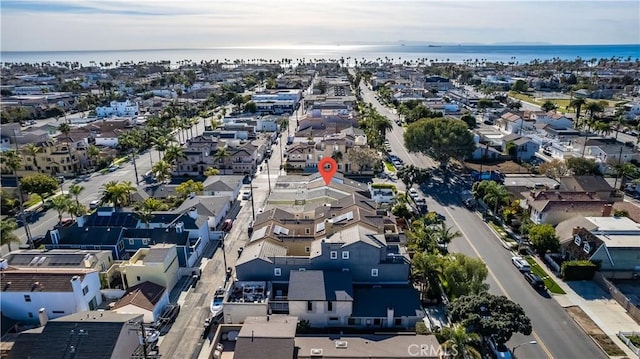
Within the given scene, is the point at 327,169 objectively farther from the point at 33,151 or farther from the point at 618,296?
the point at 33,151

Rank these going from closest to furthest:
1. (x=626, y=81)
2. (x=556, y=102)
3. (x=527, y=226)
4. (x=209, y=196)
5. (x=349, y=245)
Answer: (x=349, y=245) < (x=527, y=226) < (x=209, y=196) < (x=556, y=102) < (x=626, y=81)

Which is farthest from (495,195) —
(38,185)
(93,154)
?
(93,154)

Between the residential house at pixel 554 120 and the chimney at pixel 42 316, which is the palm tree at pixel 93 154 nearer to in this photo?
the chimney at pixel 42 316

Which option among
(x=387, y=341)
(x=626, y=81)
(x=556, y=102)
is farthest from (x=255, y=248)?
(x=626, y=81)

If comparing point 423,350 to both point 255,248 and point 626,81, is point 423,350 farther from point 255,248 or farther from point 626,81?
point 626,81

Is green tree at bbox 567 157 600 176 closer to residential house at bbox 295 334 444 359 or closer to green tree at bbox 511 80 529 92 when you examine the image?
residential house at bbox 295 334 444 359
